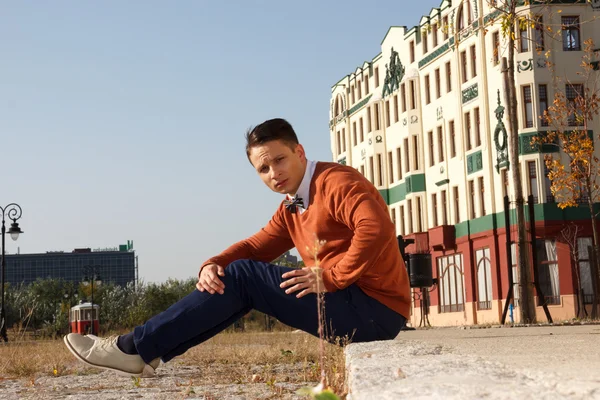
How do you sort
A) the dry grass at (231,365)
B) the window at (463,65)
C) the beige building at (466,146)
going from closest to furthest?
the dry grass at (231,365) → the beige building at (466,146) → the window at (463,65)

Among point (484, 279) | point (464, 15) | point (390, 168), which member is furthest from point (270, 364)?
point (390, 168)

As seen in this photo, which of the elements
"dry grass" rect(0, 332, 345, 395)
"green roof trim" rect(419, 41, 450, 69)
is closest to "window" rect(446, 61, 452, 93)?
"green roof trim" rect(419, 41, 450, 69)

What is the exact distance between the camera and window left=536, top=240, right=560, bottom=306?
39.5 metres

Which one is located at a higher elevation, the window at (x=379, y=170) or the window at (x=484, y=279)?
the window at (x=379, y=170)

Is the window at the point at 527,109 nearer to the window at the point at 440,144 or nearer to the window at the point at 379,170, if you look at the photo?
the window at the point at 440,144

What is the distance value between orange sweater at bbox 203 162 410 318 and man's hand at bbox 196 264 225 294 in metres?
0.33

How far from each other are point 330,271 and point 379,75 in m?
51.3

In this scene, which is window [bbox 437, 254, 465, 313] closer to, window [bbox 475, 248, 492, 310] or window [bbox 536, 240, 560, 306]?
window [bbox 475, 248, 492, 310]

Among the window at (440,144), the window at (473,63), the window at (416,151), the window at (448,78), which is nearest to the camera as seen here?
the window at (473,63)

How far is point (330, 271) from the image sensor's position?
5453 mm

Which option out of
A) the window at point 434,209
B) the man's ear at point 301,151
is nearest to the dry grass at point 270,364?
the man's ear at point 301,151

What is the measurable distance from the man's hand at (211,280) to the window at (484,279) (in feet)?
124

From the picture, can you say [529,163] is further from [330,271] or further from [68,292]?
[68,292]

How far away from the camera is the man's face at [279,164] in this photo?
5758 mm
